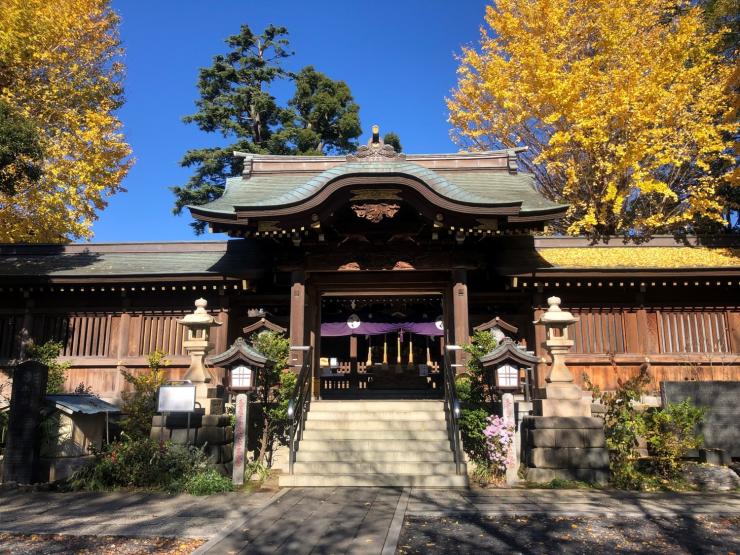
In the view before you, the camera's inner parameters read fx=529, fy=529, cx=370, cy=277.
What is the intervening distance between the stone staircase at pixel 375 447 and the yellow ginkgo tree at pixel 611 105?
10.6 m

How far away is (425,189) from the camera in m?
10.7

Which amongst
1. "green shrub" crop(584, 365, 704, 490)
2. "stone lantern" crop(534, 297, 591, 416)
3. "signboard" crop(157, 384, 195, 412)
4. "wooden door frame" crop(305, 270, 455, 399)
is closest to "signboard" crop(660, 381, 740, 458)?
"green shrub" crop(584, 365, 704, 490)

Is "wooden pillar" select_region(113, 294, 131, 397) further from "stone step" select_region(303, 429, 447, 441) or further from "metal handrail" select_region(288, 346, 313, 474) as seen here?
"stone step" select_region(303, 429, 447, 441)

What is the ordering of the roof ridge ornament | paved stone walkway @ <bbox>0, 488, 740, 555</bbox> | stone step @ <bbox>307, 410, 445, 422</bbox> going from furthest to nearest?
the roof ridge ornament < stone step @ <bbox>307, 410, 445, 422</bbox> < paved stone walkway @ <bbox>0, 488, 740, 555</bbox>

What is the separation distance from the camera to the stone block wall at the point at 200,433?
8867 mm

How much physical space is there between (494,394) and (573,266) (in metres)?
4.35

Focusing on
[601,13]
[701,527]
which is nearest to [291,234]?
[701,527]

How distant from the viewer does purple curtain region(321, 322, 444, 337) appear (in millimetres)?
17391

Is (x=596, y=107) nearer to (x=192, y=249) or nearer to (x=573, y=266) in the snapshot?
(x=573, y=266)

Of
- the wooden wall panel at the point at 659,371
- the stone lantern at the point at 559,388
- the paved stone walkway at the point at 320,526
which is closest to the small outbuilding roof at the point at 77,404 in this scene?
the paved stone walkway at the point at 320,526

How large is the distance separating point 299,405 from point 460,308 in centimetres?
411

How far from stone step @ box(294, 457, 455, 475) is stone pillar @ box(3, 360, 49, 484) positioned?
437 centimetres

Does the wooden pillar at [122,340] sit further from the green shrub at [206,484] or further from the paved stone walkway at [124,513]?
the green shrub at [206,484]

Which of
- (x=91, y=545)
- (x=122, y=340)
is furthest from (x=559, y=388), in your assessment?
(x=122, y=340)
